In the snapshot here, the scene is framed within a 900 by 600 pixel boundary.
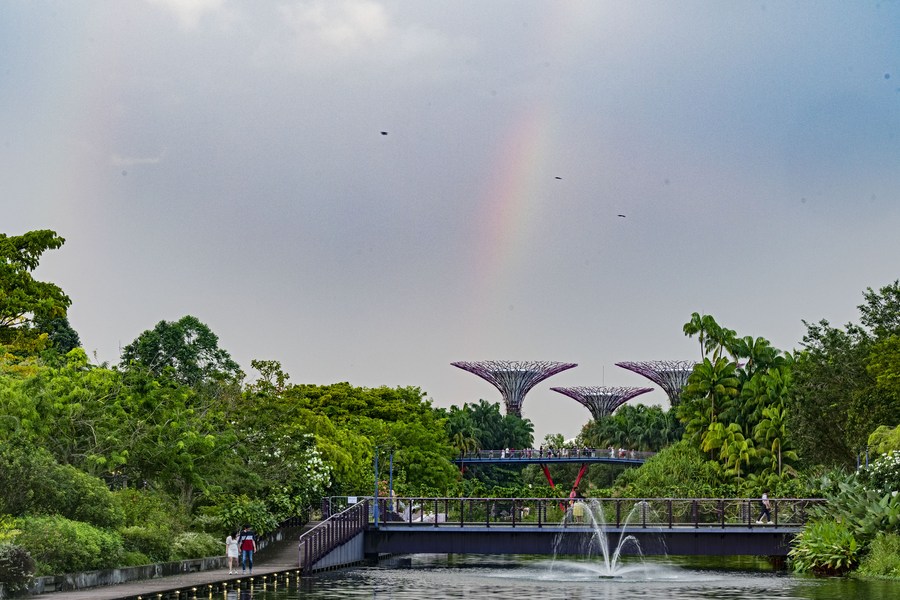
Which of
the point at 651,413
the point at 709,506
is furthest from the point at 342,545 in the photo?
the point at 651,413

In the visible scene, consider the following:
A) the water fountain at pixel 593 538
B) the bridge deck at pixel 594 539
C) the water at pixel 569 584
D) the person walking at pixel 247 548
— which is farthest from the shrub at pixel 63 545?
the water fountain at pixel 593 538

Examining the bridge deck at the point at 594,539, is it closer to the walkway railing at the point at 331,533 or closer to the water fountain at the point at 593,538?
the water fountain at the point at 593,538

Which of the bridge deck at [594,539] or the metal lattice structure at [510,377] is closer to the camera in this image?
the bridge deck at [594,539]

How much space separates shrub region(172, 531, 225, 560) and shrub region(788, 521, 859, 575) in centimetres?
2104

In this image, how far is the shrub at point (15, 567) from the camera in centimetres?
3192

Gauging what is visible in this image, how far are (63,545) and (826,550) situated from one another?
26572 mm

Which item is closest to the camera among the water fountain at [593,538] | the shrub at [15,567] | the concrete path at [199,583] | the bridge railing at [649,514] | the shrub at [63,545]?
the shrub at [15,567]

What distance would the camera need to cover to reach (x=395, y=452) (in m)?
89.1

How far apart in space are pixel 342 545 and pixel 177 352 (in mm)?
55357

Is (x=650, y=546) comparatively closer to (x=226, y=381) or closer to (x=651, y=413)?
(x=226, y=381)

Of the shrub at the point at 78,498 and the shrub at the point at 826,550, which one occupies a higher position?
the shrub at the point at 78,498

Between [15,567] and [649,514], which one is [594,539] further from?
[15,567]

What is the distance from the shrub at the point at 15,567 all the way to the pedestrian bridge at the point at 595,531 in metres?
20.4

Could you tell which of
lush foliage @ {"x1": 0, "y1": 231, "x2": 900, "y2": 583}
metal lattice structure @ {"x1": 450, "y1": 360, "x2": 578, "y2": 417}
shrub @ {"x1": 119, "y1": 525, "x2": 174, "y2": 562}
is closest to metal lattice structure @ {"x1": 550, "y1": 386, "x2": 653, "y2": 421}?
metal lattice structure @ {"x1": 450, "y1": 360, "x2": 578, "y2": 417}
